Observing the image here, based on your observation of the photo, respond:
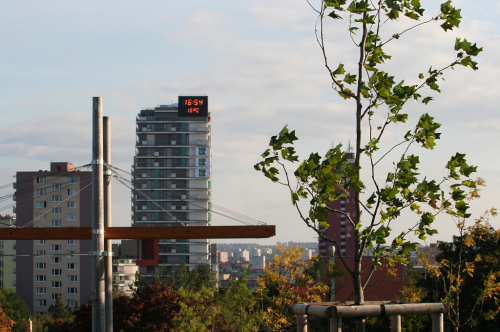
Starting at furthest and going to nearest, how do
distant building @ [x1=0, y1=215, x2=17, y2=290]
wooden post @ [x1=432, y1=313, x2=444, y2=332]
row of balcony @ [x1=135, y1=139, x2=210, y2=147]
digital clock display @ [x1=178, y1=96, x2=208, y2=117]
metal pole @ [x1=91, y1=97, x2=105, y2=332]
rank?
digital clock display @ [x1=178, y1=96, x2=208, y2=117], row of balcony @ [x1=135, y1=139, x2=210, y2=147], distant building @ [x1=0, y1=215, x2=17, y2=290], metal pole @ [x1=91, y1=97, x2=105, y2=332], wooden post @ [x1=432, y1=313, x2=444, y2=332]

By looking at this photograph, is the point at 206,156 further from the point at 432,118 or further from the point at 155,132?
the point at 432,118

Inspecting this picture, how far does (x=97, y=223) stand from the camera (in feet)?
33.9

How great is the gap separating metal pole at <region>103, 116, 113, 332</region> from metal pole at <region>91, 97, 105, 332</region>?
0.20 m

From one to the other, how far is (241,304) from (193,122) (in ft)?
214

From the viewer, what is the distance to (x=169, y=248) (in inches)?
3088

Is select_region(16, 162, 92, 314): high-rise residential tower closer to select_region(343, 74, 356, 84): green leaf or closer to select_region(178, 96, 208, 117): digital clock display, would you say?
select_region(178, 96, 208, 117): digital clock display

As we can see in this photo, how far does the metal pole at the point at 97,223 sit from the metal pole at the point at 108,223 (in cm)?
20

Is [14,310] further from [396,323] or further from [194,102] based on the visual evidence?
[396,323]

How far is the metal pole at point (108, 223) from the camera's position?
34.7 feet

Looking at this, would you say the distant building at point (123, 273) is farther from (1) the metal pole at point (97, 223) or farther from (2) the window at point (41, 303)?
(1) the metal pole at point (97, 223)

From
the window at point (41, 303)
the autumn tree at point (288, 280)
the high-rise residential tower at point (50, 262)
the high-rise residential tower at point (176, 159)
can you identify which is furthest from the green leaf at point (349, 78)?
the high-rise residential tower at point (176, 159)

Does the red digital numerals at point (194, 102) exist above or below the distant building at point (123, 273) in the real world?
above

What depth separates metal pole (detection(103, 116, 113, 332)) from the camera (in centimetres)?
1057

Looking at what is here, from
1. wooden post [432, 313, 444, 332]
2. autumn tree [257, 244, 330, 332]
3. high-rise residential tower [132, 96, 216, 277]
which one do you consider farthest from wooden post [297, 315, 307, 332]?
high-rise residential tower [132, 96, 216, 277]
